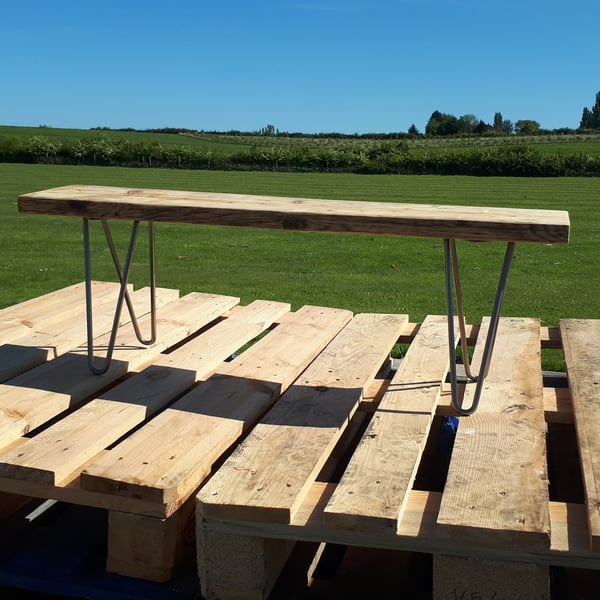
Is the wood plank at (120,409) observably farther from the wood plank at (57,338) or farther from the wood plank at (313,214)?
the wood plank at (313,214)

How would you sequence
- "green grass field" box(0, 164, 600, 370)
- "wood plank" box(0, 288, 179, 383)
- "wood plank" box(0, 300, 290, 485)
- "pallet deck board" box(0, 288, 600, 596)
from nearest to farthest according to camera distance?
"pallet deck board" box(0, 288, 600, 596) → "wood plank" box(0, 300, 290, 485) → "wood plank" box(0, 288, 179, 383) → "green grass field" box(0, 164, 600, 370)

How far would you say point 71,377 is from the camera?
10.6 feet

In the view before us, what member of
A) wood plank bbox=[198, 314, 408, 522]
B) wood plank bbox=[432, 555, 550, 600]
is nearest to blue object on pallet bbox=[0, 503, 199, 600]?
wood plank bbox=[198, 314, 408, 522]

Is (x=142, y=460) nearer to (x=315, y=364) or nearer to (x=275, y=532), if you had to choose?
(x=275, y=532)

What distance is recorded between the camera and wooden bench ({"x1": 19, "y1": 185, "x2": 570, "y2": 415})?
103 inches

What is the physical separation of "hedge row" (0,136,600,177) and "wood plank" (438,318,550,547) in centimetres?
3918

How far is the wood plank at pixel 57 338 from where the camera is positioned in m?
3.42

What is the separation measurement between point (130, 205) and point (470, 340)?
1.88 m

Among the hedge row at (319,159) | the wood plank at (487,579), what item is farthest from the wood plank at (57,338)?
the hedge row at (319,159)

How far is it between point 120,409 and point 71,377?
A: 18.8 inches

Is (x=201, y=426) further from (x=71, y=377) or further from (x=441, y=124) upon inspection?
(x=441, y=124)

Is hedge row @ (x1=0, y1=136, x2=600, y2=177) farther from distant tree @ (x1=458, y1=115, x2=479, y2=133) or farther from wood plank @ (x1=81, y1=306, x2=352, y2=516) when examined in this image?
distant tree @ (x1=458, y1=115, x2=479, y2=133)

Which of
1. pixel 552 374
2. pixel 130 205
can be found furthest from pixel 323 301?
pixel 130 205

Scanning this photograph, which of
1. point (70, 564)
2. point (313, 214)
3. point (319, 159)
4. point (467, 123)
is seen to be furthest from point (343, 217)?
point (467, 123)
